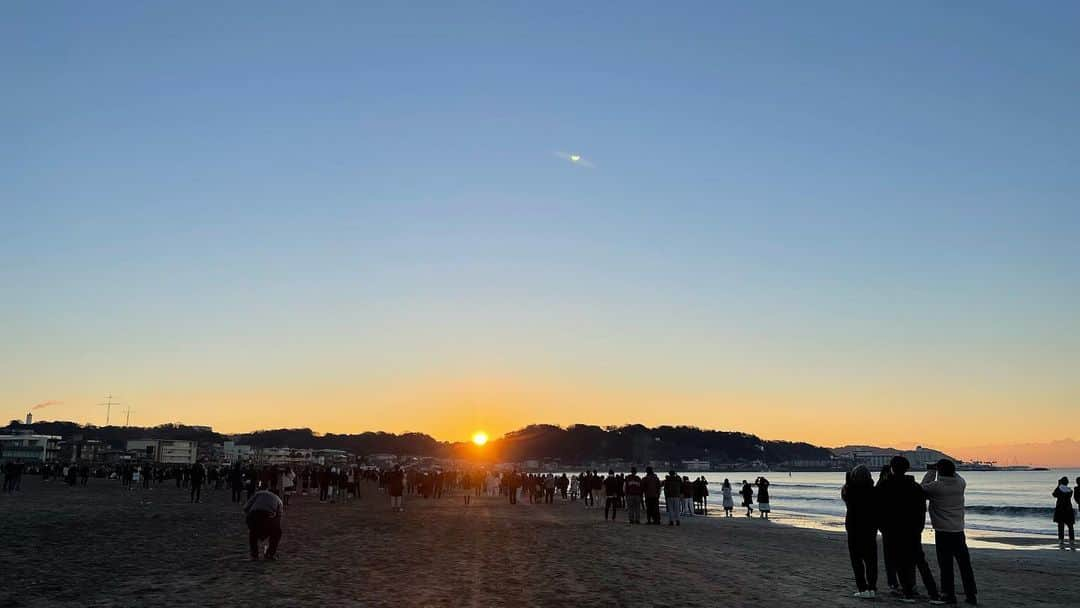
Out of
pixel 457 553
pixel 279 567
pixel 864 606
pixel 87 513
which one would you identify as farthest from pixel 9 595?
pixel 87 513

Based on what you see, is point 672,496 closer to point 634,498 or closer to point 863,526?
point 634,498

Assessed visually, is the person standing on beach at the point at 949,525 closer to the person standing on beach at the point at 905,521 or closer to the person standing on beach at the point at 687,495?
the person standing on beach at the point at 905,521

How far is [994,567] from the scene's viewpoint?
55.8 ft

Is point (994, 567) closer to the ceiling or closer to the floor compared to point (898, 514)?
closer to the floor

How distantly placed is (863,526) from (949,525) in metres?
1.11

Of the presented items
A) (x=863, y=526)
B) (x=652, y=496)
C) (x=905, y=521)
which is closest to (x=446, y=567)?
(x=863, y=526)

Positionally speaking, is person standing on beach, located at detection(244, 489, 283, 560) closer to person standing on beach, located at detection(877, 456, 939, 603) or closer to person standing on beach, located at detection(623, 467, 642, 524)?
person standing on beach, located at detection(877, 456, 939, 603)

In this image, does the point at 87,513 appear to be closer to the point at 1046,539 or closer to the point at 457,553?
the point at 457,553

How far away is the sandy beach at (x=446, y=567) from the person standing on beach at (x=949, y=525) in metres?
A: 1.29

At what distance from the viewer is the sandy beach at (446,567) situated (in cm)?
1093

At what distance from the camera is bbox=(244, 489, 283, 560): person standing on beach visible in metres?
14.6

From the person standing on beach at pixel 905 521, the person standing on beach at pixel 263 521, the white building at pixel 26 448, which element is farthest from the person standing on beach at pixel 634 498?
the white building at pixel 26 448

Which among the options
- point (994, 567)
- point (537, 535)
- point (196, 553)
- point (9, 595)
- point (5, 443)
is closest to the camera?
point (9, 595)

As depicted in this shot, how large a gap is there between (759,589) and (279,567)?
26.5 ft
